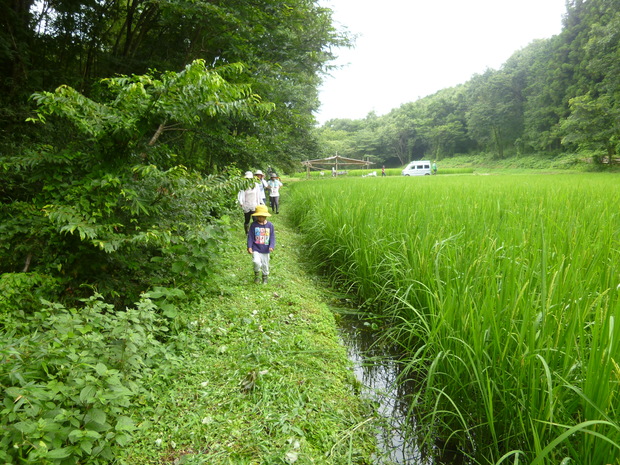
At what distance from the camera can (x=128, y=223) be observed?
2.79 meters

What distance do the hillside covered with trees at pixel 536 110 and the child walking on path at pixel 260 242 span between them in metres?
14.4

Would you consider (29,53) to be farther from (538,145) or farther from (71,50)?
(538,145)

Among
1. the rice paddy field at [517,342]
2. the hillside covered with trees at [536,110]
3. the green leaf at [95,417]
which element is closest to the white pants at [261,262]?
the rice paddy field at [517,342]

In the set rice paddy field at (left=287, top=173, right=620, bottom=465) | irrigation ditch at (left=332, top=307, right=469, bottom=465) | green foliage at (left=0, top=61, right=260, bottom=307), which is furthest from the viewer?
green foliage at (left=0, top=61, right=260, bottom=307)

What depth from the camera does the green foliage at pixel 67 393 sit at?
1.27 metres

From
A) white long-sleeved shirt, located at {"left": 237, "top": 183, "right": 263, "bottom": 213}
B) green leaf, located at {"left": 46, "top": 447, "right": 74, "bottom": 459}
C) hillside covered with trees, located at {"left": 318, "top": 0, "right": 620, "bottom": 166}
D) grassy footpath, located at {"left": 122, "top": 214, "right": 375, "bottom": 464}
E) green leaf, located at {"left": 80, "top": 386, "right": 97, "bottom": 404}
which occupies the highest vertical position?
hillside covered with trees, located at {"left": 318, "top": 0, "right": 620, "bottom": 166}

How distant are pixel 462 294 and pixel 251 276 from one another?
270 centimetres

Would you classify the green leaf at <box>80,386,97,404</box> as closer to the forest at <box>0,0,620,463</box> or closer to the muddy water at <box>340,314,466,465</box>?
the forest at <box>0,0,620,463</box>

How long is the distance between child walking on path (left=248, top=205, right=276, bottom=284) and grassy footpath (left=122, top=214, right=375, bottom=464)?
66cm

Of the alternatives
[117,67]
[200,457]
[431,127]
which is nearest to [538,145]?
[431,127]

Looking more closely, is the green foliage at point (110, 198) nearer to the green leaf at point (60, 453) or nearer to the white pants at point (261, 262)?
the white pants at point (261, 262)

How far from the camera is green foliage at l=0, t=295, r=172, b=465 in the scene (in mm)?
1269

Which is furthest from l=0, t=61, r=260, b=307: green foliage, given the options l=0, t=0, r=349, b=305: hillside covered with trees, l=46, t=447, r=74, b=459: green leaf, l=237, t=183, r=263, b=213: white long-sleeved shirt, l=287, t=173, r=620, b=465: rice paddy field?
l=237, t=183, r=263, b=213: white long-sleeved shirt

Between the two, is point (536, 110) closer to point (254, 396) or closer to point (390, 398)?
point (390, 398)
